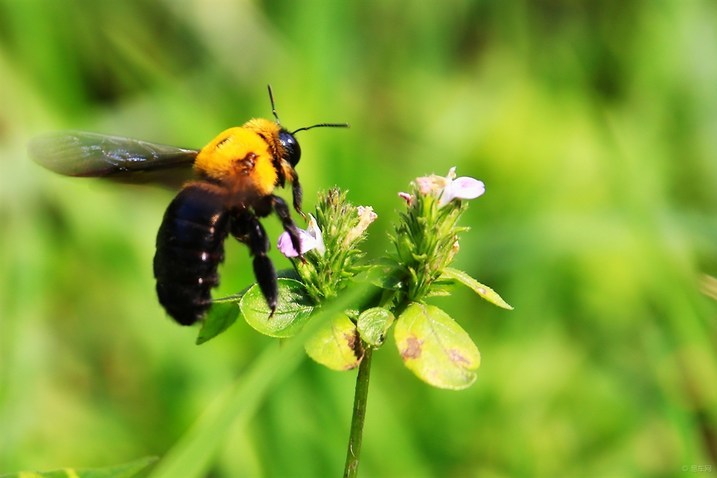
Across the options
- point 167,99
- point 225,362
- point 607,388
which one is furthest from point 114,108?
point 607,388

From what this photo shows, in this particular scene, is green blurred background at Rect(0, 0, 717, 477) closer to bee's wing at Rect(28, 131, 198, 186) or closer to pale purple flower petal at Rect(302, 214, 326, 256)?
bee's wing at Rect(28, 131, 198, 186)

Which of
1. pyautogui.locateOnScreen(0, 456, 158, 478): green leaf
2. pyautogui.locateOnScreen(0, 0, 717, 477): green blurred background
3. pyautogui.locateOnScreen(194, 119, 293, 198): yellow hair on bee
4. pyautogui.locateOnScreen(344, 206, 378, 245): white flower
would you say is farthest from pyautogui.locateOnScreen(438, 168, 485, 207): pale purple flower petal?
pyautogui.locateOnScreen(0, 0, 717, 477): green blurred background

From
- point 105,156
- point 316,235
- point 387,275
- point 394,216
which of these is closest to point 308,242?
point 316,235

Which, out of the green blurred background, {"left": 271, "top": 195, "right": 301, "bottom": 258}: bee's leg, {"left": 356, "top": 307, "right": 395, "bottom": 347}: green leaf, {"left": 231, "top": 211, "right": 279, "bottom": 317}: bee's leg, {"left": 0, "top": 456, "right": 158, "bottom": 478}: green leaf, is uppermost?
{"left": 271, "top": 195, "right": 301, "bottom": 258}: bee's leg

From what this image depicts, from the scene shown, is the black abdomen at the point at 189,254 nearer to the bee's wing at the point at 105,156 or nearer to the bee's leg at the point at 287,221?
the bee's leg at the point at 287,221

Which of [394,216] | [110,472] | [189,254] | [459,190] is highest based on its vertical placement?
[459,190]

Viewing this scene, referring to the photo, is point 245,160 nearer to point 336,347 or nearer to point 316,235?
point 316,235
